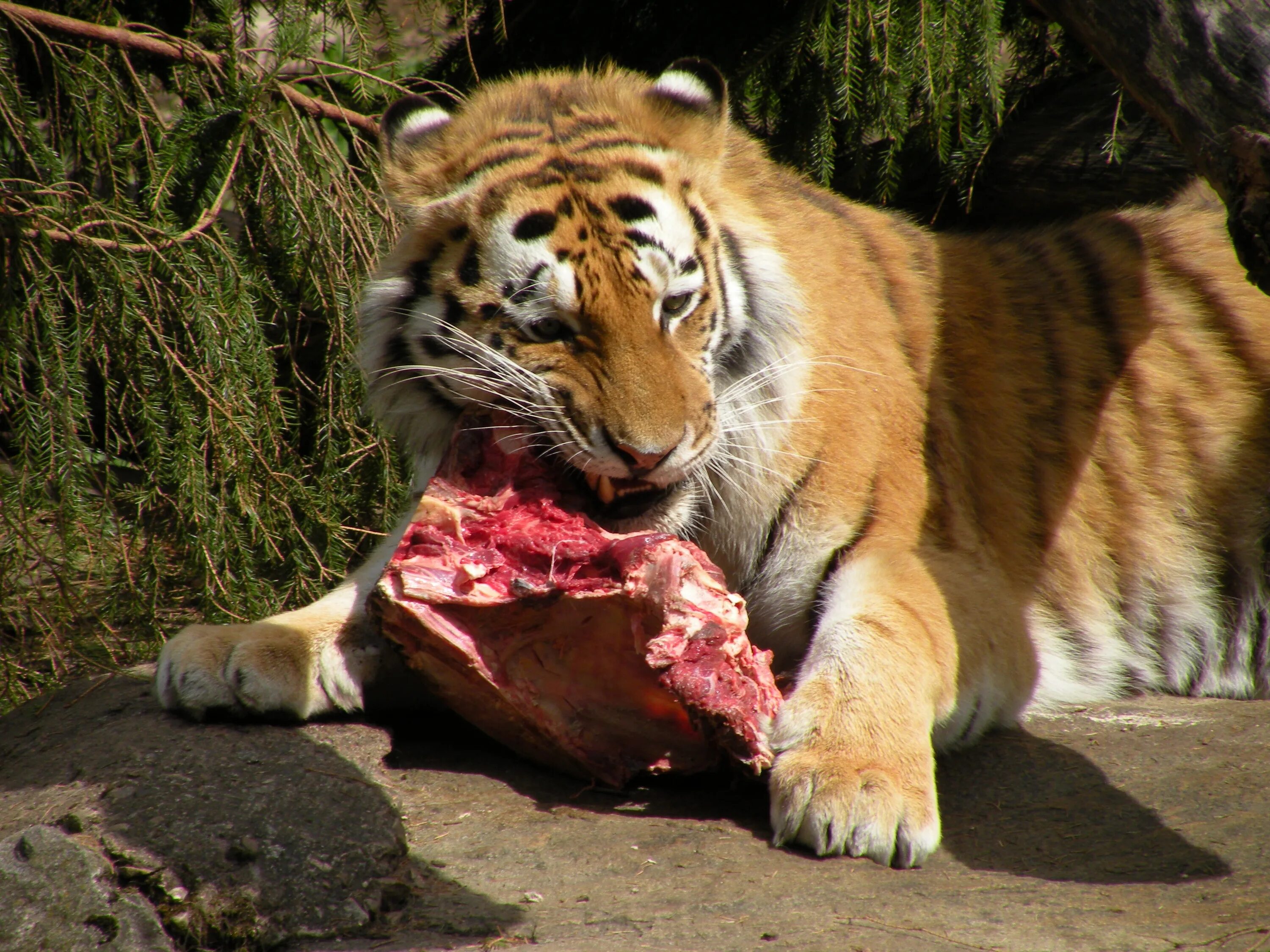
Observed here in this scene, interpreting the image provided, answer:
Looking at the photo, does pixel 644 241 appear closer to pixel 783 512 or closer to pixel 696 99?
pixel 696 99

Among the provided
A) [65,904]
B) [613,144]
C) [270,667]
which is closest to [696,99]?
[613,144]

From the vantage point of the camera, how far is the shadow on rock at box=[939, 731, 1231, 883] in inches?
68.0

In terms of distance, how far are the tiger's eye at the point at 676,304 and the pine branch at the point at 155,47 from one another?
980 mm

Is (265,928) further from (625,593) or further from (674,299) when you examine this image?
(674,299)

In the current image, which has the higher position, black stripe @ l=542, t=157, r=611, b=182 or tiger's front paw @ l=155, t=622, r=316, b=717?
black stripe @ l=542, t=157, r=611, b=182

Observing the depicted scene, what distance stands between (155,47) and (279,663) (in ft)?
5.72

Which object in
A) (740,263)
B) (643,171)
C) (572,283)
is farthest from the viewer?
(740,263)

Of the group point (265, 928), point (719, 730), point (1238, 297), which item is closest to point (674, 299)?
point (719, 730)

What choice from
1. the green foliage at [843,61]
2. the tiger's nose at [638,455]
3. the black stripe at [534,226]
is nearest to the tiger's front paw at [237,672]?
the tiger's nose at [638,455]

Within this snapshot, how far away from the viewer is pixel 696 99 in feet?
7.88

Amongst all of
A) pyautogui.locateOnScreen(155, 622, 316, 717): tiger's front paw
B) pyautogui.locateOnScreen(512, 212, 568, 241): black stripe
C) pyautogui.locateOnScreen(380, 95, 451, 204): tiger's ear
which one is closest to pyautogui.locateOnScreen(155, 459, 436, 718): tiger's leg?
pyautogui.locateOnScreen(155, 622, 316, 717): tiger's front paw

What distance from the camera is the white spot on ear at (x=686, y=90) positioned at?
240cm

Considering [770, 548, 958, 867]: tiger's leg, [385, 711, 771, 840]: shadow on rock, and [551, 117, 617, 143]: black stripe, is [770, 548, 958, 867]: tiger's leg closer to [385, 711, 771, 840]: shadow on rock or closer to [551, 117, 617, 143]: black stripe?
[385, 711, 771, 840]: shadow on rock

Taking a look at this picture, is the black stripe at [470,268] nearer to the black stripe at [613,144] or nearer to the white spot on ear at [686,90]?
the black stripe at [613,144]
